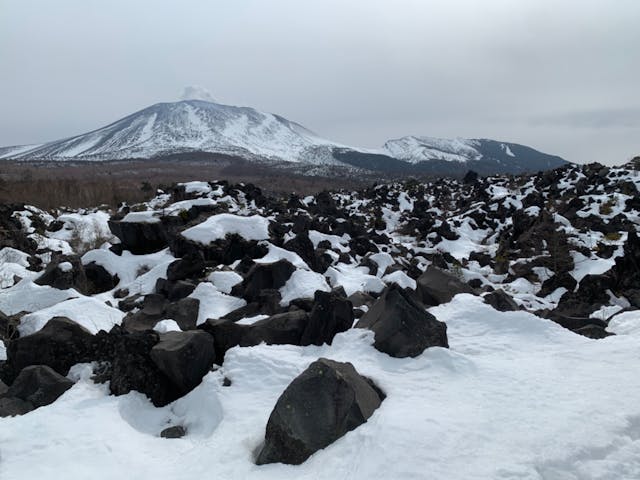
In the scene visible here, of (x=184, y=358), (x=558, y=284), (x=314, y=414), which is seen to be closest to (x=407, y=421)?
(x=314, y=414)

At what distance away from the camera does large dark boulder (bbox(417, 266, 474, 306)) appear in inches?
356

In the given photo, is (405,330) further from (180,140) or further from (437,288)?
(180,140)

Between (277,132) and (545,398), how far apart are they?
656 feet

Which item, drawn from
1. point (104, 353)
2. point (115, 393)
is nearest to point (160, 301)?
point (104, 353)

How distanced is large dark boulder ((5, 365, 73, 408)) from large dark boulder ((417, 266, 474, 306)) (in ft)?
22.0

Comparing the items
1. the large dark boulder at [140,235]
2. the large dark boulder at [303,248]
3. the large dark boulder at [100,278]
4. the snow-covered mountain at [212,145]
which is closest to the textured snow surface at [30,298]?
the large dark boulder at [100,278]

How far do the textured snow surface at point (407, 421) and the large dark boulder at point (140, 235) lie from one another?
805 cm

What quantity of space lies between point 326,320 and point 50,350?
4.12 metres

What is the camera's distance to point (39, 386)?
5449mm

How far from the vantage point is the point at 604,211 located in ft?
71.4

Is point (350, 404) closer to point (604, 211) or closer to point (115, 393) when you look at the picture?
point (115, 393)

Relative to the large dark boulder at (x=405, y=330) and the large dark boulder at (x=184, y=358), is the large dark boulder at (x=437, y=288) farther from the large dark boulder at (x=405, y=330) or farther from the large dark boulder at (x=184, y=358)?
the large dark boulder at (x=184, y=358)

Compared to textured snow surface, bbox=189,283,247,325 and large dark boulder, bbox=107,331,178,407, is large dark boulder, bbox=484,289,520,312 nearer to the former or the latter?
textured snow surface, bbox=189,283,247,325

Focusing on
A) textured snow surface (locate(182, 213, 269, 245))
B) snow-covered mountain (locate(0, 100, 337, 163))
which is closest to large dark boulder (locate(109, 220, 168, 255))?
textured snow surface (locate(182, 213, 269, 245))
